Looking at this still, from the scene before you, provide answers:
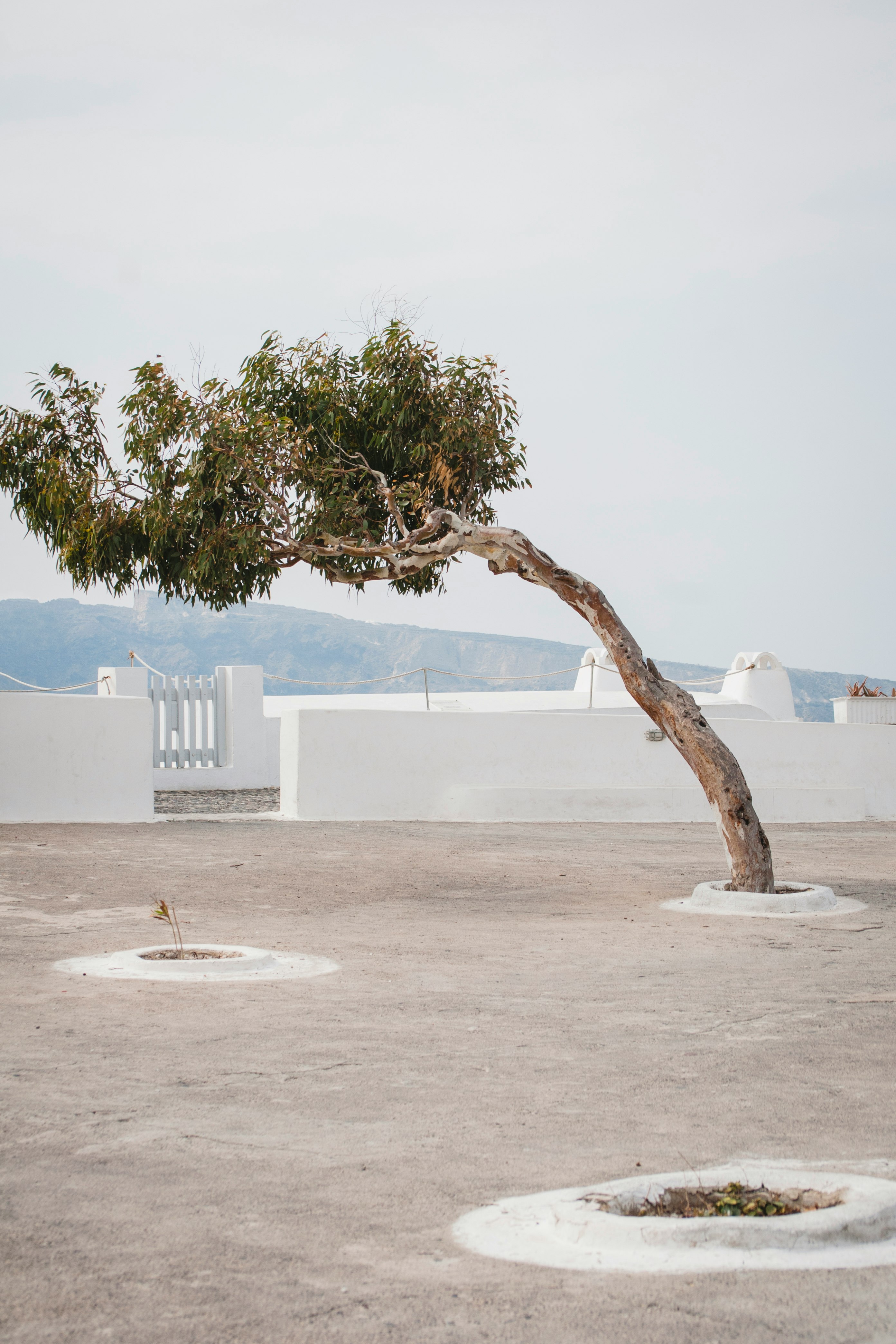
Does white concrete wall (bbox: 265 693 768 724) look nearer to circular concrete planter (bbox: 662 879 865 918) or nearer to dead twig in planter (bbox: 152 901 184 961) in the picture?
circular concrete planter (bbox: 662 879 865 918)

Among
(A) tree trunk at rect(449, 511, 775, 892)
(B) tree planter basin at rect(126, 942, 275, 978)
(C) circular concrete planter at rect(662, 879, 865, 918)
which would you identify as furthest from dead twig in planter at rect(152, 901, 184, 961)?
(A) tree trunk at rect(449, 511, 775, 892)

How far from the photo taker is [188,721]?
2238cm

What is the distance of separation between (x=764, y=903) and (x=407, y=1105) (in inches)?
233

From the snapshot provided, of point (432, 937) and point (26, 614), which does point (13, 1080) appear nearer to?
point (432, 937)

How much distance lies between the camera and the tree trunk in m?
10.4

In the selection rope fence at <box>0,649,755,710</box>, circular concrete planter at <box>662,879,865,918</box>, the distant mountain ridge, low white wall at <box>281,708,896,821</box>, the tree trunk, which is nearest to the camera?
circular concrete planter at <box>662,879,865,918</box>

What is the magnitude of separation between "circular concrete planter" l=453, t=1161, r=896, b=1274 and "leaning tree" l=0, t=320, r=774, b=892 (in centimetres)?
797

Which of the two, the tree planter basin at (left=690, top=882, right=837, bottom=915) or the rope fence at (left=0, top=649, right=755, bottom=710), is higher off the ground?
the rope fence at (left=0, top=649, right=755, bottom=710)

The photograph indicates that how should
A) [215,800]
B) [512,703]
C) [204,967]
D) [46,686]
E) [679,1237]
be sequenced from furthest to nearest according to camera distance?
[512,703] < [215,800] < [46,686] < [204,967] < [679,1237]

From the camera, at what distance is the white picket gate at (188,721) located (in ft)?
72.3

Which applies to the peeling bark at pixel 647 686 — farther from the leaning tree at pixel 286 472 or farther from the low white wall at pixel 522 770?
the low white wall at pixel 522 770

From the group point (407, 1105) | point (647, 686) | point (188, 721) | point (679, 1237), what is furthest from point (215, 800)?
point (679, 1237)

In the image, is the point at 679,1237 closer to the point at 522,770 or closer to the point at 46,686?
the point at 522,770

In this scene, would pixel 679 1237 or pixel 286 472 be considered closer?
pixel 679 1237
